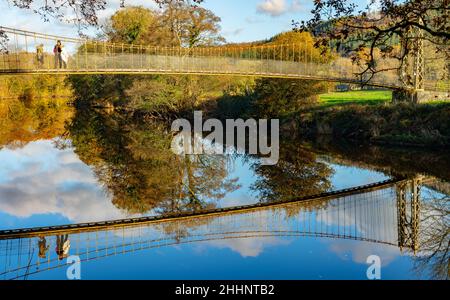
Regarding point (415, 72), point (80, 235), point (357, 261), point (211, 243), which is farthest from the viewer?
point (415, 72)

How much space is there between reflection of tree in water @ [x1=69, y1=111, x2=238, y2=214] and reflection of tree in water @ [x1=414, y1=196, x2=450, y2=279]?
459 cm

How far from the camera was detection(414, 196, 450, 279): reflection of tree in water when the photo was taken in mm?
7074

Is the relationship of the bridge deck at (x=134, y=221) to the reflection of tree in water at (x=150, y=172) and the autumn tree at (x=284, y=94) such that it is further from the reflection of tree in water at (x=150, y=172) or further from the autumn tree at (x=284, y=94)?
the autumn tree at (x=284, y=94)

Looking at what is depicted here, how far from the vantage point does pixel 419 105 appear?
2214 centimetres

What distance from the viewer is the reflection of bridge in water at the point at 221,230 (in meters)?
8.05

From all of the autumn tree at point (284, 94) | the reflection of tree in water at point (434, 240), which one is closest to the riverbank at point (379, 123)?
the autumn tree at point (284, 94)

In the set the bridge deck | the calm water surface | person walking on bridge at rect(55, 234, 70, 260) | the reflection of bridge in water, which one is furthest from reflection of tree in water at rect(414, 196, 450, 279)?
person walking on bridge at rect(55, 234, 70, 260)

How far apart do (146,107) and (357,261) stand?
28093 millimetres

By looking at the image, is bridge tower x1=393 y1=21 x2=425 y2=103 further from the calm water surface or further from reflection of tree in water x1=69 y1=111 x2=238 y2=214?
reflection of tree in water x1=69 y1=111 x2=238 y2=214

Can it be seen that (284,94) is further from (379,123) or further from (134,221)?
(134,221)

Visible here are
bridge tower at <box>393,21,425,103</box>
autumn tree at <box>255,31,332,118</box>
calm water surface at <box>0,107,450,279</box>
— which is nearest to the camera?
calm water surface at <box>0,107,450,279</box>

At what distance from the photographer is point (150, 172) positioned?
15.3 metres
